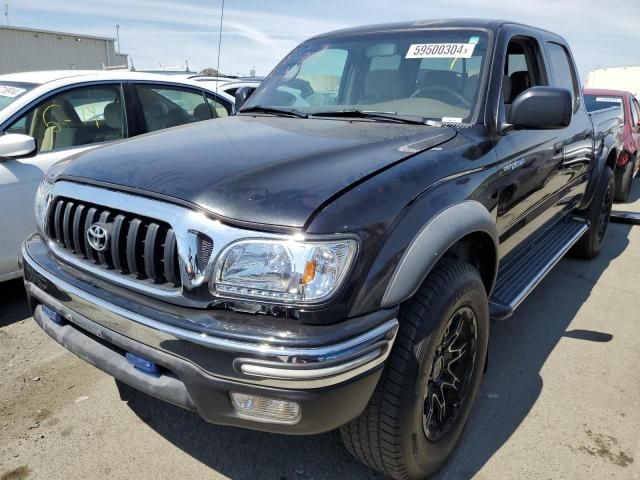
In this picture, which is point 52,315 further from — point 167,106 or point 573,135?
point 573,135

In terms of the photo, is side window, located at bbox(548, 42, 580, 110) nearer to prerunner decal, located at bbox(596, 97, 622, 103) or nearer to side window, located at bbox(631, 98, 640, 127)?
prerunner decal, located at bbox(596, 97, 622, 103)

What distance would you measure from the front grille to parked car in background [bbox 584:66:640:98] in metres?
20.8

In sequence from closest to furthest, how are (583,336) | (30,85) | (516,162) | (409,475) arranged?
(409,475) < (516,162) < (583,336) < (30,85)

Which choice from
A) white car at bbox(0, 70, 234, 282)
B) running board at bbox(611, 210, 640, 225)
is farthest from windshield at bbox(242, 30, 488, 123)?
running board at bbox(611, 210, 640, 225)

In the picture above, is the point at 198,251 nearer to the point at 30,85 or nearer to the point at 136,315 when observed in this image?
the point at 136,315

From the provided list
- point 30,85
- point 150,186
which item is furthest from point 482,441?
point 30,85

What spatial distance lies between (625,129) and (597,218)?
358cm

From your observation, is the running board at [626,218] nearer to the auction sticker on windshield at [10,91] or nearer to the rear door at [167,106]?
the rear door at [167,106]

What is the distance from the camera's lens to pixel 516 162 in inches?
108

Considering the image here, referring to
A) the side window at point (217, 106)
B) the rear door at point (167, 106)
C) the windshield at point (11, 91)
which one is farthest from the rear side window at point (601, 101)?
the windshield at point (11, 91)

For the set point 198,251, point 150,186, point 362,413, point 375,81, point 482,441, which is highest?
point 375,81

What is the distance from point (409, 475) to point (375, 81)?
2.07m

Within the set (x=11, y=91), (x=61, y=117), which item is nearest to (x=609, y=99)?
(x=61, y=117)

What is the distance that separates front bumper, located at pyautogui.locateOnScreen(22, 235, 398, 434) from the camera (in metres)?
1.58
